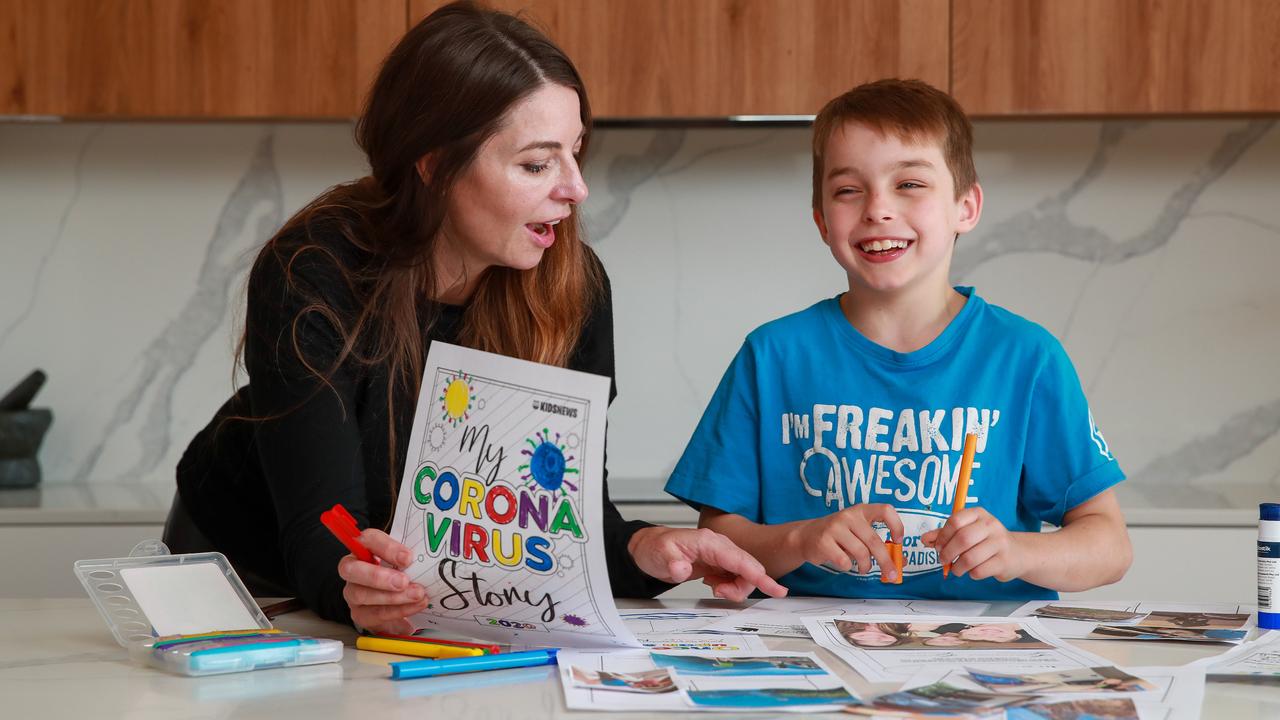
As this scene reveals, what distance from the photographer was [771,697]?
787 millimetres

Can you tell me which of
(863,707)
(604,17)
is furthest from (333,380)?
(604,17)

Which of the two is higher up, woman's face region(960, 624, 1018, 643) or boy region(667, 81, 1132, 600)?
boy region(667, 81, 1132, 600)

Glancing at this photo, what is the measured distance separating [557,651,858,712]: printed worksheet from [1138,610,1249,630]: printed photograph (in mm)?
342

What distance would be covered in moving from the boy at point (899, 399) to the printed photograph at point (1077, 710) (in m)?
0.51

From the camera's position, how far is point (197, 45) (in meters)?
2.16

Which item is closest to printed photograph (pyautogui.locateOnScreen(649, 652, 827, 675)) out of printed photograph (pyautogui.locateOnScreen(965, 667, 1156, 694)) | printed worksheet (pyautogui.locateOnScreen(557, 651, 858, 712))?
printed worksheet (pyautogui.locateOnScreen(557, 651, 858, 712))

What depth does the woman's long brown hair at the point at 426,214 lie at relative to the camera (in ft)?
3.95

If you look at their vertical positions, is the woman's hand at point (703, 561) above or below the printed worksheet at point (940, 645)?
above

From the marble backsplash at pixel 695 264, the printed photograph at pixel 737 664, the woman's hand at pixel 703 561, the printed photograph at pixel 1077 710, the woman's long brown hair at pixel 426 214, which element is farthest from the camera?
the marble backsplash at pixel 695 264

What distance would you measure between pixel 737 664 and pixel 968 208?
2.59 feet

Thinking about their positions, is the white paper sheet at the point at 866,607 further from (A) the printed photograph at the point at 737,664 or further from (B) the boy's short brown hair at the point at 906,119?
(B) the boy's short brown hair at the point at 906,119

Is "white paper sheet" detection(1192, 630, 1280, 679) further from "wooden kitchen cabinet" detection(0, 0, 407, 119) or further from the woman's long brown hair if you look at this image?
"wooden kitchen cabinet" detection(0, 0, 407, 119)

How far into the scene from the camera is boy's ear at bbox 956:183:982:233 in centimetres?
145

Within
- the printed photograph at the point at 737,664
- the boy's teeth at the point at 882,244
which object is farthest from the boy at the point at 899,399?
the printed photograph at the point at 737,664
